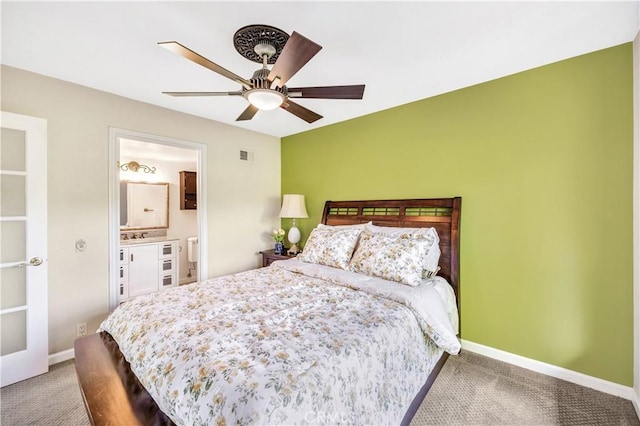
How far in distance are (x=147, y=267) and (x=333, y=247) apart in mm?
3387

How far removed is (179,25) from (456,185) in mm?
2691

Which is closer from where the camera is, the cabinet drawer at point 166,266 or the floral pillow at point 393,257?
the floral pillow at point 393,257

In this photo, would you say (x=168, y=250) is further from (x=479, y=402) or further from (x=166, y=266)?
(x=479, y=402)

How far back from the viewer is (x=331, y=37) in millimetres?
1883

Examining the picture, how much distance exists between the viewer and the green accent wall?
78.3 inches

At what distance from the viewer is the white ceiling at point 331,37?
5.34ft

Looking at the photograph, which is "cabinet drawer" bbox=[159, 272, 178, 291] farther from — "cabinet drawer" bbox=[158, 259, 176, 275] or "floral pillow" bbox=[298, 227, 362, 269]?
"floral pillow" bbox=[298, 227, 362, 269]

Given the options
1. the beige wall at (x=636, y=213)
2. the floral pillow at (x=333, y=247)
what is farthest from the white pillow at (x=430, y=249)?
the beige wall at (x=636, y=213)

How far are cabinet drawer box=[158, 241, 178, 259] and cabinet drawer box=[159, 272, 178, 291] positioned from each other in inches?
Result: 12.5

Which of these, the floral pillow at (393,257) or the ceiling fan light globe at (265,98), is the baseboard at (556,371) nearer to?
the floral pillow at (393,257)

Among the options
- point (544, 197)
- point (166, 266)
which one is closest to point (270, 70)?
point (544, 197)

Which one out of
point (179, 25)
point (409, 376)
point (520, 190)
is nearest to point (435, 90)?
point (520, 190)

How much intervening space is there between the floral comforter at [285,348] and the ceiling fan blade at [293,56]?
1.50 metres

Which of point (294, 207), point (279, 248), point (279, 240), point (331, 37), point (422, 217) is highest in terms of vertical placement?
point (331, 37)
